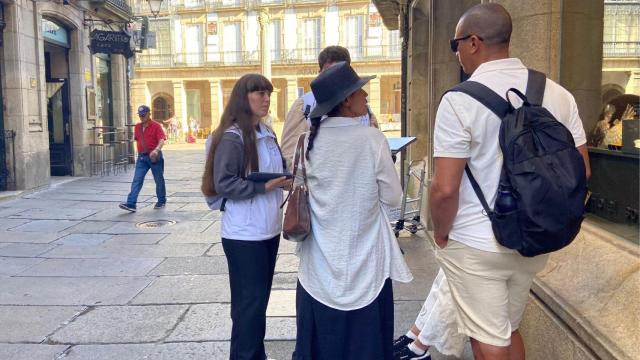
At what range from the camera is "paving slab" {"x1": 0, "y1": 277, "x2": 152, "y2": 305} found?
5.36m

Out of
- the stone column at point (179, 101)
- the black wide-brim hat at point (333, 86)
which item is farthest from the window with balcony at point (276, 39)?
the black wide-brim hat at point (333, 86)

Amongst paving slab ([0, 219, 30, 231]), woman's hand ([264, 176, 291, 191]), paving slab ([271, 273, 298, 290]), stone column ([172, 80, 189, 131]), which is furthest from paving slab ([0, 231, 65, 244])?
Answer: stone column ([172, 80, 189, 131])

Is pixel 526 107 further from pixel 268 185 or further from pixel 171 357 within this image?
pixel 171 357

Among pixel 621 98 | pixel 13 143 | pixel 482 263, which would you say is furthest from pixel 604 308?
pixel 13 143

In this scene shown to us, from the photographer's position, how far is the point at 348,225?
109 inches

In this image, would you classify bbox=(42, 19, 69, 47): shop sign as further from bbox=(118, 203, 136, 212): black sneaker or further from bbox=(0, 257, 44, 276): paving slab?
bbox=(0, 257, 44, 276): paving slab

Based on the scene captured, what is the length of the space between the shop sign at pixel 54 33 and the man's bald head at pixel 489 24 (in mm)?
13342

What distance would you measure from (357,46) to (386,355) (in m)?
40.8

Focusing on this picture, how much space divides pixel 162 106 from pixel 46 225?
1488 inches

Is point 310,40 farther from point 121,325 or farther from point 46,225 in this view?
point 121,325

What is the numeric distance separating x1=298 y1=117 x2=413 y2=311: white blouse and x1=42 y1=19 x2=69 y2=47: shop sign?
1300 cm

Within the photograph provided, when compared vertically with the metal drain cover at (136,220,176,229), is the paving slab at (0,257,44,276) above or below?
below

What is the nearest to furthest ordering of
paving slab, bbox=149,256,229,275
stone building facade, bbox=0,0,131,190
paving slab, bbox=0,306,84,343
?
paving slab, bbox=0,306,84,343 → paving slab, bbox=149,256,229,275 → stone building facade, bbox=0,0,131,190

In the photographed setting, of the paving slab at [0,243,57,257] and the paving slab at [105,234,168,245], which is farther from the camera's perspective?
the paving slab at [105,234,168,245]
